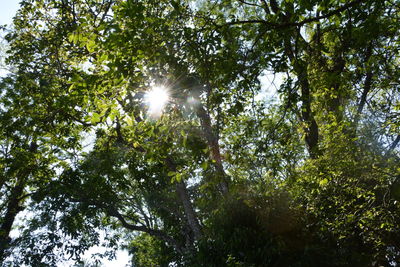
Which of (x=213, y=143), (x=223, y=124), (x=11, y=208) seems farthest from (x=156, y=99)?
(x=11, y=208)

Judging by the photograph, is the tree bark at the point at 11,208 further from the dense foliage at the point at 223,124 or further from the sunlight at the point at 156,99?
the sunlight at the point at 156,99

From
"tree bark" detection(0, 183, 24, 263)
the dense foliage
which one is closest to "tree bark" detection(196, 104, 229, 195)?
the dense foliage

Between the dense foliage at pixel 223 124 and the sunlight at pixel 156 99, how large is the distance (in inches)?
2.0

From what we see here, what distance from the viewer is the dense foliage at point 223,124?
3.84 meters

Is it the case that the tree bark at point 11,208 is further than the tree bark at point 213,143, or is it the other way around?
the tree bark at point 11,208

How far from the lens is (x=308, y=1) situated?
3.41m

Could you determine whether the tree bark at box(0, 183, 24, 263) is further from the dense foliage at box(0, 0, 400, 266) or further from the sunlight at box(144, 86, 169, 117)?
the sunlight at box(144, 86, 169, 117)

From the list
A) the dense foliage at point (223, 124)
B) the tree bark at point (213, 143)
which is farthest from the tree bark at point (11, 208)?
the tree bark at point (213, 143)

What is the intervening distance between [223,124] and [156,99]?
344 cm

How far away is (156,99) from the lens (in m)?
3.99

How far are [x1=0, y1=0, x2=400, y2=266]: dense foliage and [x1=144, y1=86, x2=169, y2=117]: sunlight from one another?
0.05 metres

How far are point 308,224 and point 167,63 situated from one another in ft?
22.1

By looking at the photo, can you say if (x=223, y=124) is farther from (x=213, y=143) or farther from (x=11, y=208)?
(x=11, y=208)

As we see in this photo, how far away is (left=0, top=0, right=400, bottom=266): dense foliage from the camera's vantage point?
3838 mm
